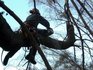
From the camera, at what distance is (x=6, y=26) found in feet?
13.1

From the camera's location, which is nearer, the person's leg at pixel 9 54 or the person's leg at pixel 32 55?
the person's leg at pixel 9 54

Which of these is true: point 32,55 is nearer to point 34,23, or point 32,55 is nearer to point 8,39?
point 34,23

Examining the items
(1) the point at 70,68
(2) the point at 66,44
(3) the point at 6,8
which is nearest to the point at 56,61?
(1) the point at 70,68

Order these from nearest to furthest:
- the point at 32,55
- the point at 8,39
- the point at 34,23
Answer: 1. the point at 8,39
2. the point at 34,23
3. the point at 32,55

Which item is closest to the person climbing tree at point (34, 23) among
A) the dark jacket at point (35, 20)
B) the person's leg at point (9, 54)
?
the dark jacket at point (35, 20)

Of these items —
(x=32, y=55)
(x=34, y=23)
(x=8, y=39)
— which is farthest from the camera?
(x=32, y=55)

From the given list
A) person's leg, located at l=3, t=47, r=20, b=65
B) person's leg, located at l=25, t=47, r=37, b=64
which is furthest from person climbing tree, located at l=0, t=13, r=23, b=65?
person's leg, located at l=25, t=47, r=37, b=64

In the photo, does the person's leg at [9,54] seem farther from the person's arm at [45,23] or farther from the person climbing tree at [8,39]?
the person's arm at [45,23]

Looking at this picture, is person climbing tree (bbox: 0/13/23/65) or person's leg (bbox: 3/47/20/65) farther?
person's leg (bbox: 3/47/20/65)

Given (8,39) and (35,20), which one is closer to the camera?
(8,39)

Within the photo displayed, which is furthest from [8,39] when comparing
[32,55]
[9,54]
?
[32,55]

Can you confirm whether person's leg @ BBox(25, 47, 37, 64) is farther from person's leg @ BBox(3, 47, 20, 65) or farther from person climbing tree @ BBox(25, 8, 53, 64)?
person's leg @ BBox(3, 47, 20, 65)

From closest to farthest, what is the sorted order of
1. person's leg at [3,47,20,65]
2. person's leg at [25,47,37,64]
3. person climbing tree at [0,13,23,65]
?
1. person climbing tree at [0,13,23,65]
2. person's leg at [3,47,20,65]
3. person's leg at [25,47,37,64]

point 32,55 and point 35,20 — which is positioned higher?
point 35,20
